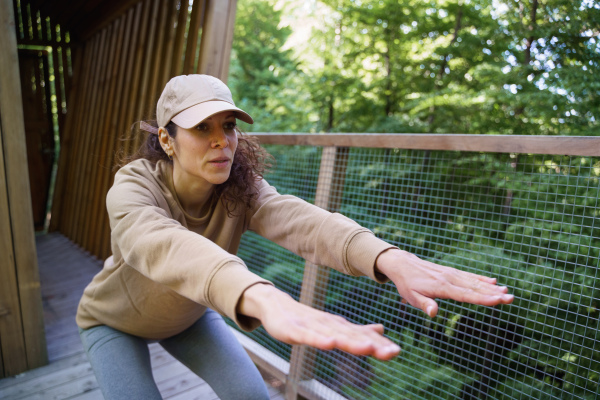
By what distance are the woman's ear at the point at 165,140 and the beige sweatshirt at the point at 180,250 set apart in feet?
0.29

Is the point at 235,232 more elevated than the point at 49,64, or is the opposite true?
the point at 49,64

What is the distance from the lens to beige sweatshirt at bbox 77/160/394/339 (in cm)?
96

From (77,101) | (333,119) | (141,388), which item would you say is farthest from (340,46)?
(141,388)

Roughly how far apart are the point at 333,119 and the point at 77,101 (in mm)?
3814

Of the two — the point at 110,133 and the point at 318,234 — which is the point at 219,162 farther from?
the point at 110,133

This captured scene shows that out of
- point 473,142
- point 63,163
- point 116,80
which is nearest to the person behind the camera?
point 473,142

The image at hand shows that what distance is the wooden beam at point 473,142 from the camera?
1483 millimetres

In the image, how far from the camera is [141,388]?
135cm

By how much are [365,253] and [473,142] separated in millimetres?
897

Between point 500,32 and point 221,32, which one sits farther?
point 500,32

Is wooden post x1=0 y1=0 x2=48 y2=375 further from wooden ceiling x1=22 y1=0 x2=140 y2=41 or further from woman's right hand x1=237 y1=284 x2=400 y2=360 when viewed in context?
wooden ceiling x1=22 y1=0 x2=140 y2=41

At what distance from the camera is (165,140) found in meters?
1.44

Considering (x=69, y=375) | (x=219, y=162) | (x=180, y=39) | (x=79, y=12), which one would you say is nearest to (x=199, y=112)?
(x=219, y=162)

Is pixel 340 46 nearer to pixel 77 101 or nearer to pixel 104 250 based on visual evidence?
pixel 77 101
